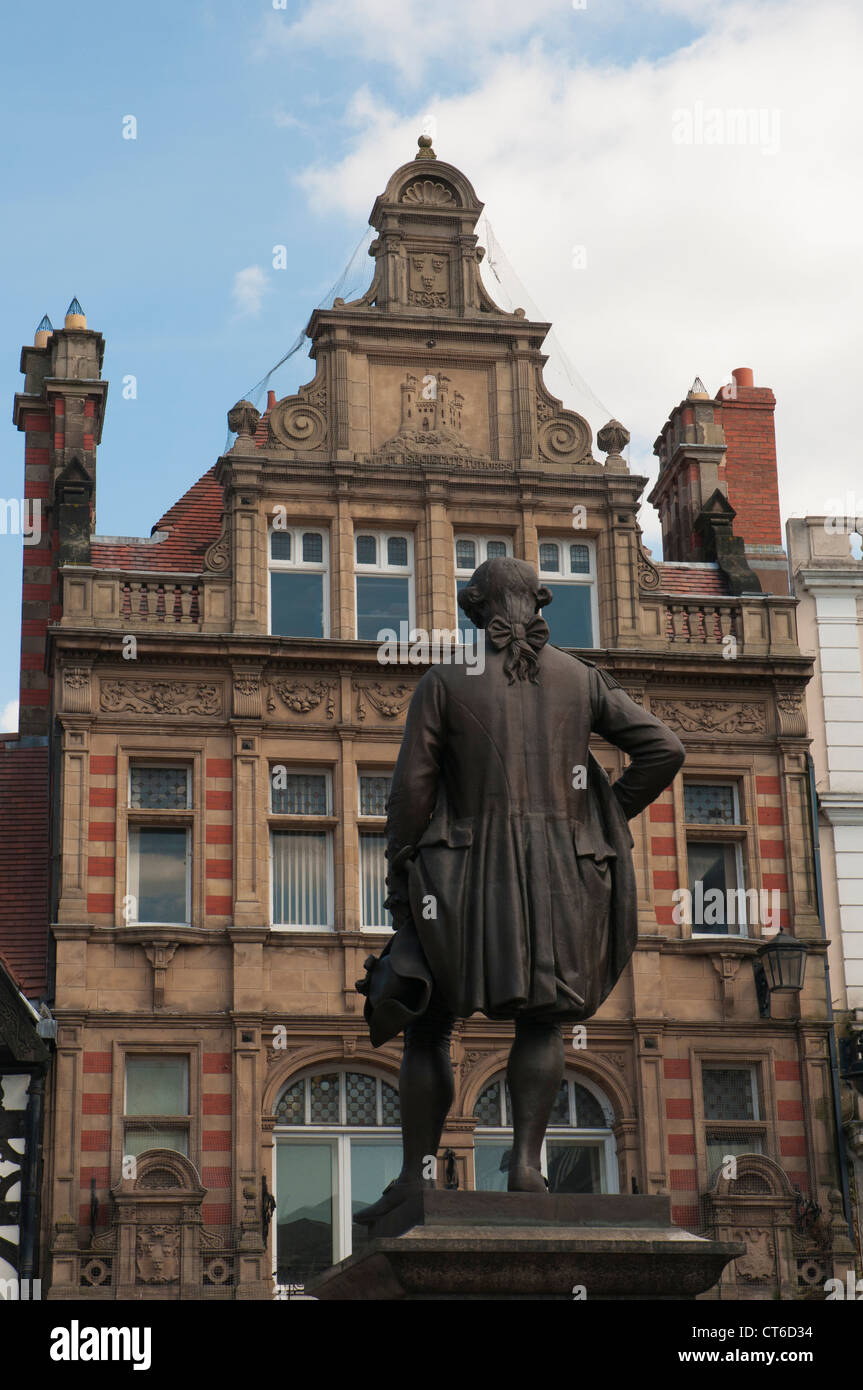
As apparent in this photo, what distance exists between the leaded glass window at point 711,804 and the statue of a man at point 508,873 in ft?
56.8

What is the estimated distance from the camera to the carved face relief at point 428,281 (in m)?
26.8

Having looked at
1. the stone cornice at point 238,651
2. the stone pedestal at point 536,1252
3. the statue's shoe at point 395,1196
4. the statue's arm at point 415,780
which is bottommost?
the stone pedestal at point 536,1252

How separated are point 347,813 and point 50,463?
6.79 m

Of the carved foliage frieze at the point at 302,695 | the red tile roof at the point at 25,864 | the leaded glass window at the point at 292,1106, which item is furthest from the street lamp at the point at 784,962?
Result: the red tile roof at the point at 25,864

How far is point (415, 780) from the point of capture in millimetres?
8242

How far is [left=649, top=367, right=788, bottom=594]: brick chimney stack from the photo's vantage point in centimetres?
2875

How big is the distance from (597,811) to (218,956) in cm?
1568

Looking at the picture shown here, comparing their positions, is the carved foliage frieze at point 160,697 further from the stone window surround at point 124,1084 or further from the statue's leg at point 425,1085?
the statue's leg at point 425,1085

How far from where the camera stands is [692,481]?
28938 mm

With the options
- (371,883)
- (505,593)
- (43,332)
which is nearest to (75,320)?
(43,332)

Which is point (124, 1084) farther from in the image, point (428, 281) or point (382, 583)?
point (428, 281)

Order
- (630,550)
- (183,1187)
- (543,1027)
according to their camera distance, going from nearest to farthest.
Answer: (543,1027), (183,1187), (630,550)
